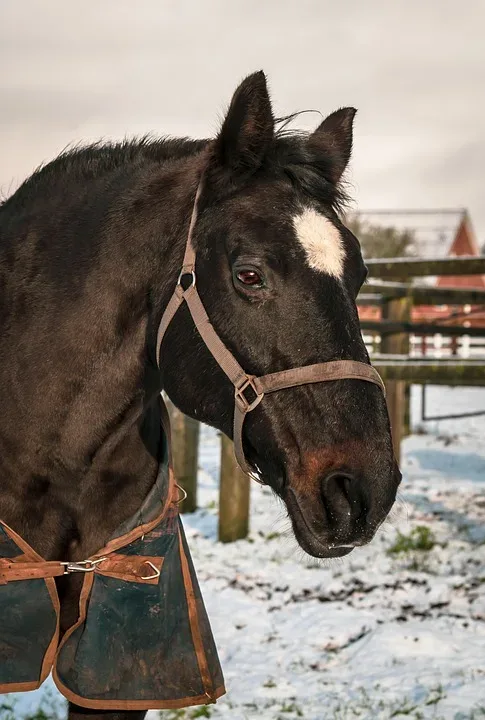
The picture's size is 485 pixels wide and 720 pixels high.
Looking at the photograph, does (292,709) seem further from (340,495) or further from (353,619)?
(340,495)

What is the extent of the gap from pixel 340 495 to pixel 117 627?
0.89m

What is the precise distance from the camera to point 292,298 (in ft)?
6.88

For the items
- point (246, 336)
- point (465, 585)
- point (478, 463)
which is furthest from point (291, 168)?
point (478, 463)

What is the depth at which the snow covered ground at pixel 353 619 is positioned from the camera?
3639mm

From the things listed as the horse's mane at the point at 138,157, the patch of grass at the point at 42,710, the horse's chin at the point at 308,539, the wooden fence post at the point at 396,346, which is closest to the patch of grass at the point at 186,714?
the patch of grass at the point at 42,710

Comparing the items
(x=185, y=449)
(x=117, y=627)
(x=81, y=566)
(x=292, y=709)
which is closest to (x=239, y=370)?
(x=81, y=566)

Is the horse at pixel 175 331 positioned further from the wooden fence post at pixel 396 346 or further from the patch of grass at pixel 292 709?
the wooden fence post at pixel 396 346

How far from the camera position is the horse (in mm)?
2049

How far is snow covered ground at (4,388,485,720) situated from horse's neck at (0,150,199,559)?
636 mm

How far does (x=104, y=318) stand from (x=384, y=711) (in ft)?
7.68

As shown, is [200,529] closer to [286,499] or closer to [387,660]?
[387,660]

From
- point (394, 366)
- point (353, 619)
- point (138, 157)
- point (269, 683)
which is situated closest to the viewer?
point (138, 157)

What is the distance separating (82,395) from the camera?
238 centimetres

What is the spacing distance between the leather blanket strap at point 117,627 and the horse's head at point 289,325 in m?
0.50
